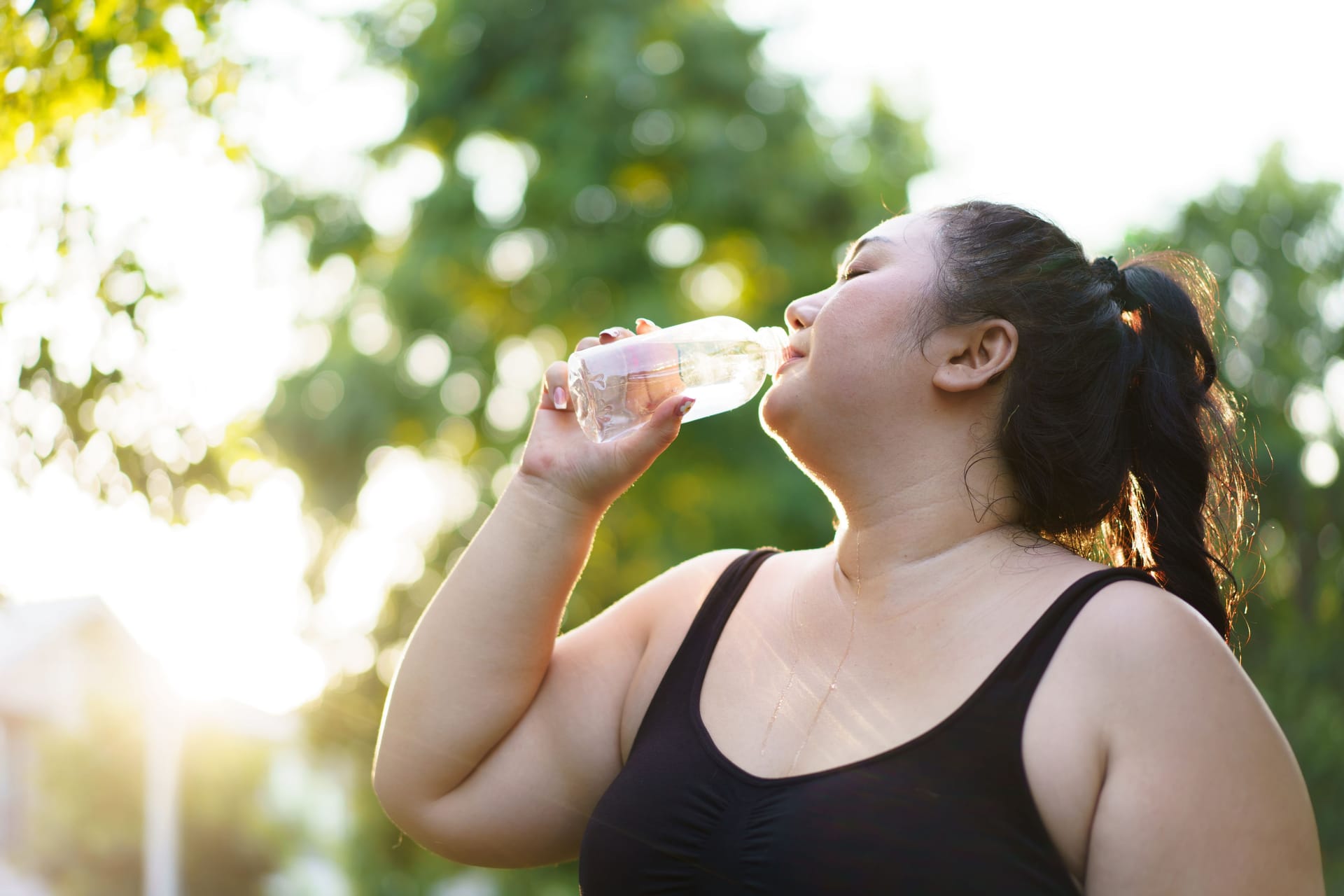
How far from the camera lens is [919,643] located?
1685mm

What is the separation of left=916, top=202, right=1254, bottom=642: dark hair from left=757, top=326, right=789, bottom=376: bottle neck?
331mm

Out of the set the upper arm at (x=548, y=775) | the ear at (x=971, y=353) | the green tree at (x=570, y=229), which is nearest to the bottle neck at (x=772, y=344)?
the ear at (x=971, y=353)

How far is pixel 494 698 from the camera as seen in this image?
6.23 ft

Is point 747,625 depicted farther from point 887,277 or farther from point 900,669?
point 887,277

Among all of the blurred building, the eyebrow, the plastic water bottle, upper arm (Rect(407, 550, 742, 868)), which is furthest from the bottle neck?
the blurred building

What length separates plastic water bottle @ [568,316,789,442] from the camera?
217cm

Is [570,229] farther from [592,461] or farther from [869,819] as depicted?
[869,819]

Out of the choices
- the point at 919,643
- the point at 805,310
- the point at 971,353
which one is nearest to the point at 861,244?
the point at 805,310

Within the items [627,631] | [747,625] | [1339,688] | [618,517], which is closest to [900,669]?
[747,625]

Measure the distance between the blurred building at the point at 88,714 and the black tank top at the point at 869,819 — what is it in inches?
383

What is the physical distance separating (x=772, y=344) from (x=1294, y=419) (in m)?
12.7

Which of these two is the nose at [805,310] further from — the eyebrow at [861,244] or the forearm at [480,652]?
the forearm at [480,652]

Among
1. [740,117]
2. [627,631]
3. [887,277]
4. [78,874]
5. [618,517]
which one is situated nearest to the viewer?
[887,277]

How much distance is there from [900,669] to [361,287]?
10.3 meters
